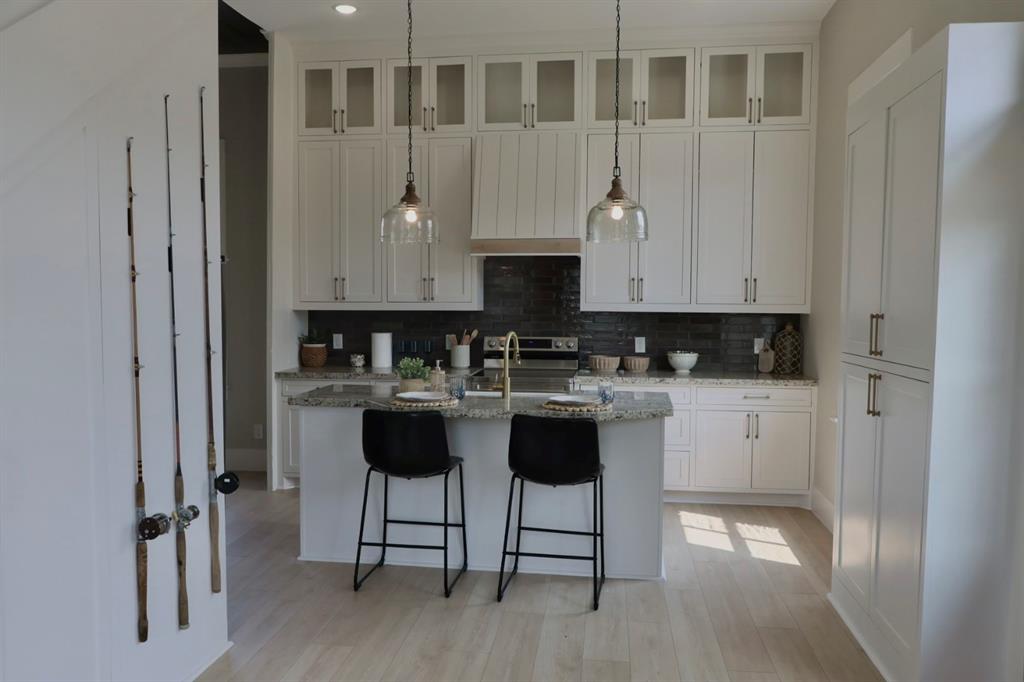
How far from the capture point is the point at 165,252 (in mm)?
2324

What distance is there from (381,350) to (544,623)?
2.82 metres

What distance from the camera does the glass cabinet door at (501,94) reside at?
4.93 metres

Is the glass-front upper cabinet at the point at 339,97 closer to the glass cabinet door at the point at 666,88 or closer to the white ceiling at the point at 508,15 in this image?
the white ceiling at the point at 508,15

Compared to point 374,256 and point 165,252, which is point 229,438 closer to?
point 374,256

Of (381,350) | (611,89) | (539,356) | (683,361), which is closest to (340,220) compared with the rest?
(381,350)

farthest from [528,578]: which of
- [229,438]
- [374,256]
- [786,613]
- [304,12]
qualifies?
[304,12]

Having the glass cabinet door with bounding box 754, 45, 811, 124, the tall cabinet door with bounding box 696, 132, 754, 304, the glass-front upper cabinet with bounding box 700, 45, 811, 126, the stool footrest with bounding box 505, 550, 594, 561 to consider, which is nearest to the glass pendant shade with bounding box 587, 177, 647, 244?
the stool footrest with bounding box 505, 550, 594, 561

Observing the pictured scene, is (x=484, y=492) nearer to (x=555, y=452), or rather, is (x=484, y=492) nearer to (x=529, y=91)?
(x=555, y=452)

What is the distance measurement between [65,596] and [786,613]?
2.74m

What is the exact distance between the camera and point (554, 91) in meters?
4.96

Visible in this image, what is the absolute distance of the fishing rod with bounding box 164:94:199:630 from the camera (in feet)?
7.66

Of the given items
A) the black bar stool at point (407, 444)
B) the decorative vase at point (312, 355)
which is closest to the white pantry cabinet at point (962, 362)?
the black bar stool at point (407, 444)

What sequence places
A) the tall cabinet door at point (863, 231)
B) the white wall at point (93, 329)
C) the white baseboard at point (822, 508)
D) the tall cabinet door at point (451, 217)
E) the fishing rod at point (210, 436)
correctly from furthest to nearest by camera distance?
1. the tall cabinet door at point (451, 217)
2. the white baseboard at point (822, 508)
3. the tall cabinet door at point (863, 231)
4. the fishing rod at point (210, 436)
5. the white wall at point (93, 329)

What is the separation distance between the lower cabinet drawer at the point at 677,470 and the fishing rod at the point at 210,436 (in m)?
3.00
